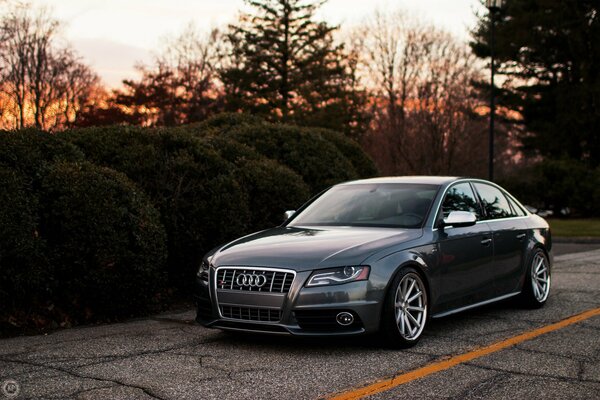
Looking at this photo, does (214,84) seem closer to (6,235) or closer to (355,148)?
(355,148)

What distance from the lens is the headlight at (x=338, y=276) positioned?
6.33 m

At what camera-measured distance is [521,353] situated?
650cm

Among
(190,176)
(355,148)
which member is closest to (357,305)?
(190,176)

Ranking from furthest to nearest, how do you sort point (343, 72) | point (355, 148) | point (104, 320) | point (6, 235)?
point (343, 72) → point (355, 148) → point (104, 320) → point (6, 235)

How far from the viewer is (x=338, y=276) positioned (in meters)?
6.37

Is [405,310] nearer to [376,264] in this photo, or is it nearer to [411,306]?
[411,306]

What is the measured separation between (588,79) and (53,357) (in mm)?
36438

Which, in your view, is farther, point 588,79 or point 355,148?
point 588,79

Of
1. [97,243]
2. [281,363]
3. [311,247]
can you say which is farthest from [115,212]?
[281,363]

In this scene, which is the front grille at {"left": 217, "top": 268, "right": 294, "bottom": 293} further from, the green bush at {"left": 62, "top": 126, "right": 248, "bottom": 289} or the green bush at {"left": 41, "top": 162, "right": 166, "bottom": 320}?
the green bush at {"left": 62, "top": 126, "right": 248, "bottom": 289}

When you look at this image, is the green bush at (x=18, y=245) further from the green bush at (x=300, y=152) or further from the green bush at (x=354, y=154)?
the green bush at (x=354, y=154)

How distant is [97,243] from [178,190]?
1913 mm

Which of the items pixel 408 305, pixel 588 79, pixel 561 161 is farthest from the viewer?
pixel 588 79

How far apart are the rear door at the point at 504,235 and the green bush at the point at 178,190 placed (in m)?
3.14
